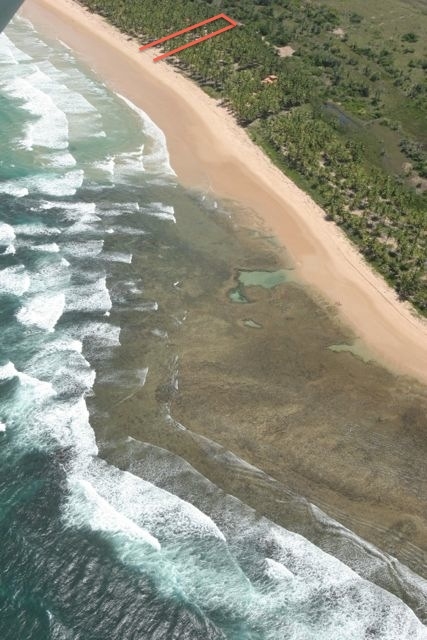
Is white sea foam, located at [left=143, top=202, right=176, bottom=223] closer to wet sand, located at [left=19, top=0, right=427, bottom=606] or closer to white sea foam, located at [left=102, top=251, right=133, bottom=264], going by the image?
wet sand, located at [left=19, top=0, right=427, bottom=606]

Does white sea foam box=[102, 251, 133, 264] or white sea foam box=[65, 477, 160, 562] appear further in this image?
white sea foam box=[102, 251, 133, 264]

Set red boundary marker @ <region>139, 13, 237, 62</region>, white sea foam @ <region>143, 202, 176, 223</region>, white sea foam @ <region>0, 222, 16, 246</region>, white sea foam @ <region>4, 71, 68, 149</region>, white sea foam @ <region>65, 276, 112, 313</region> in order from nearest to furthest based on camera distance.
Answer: white sea foam @ <region>65, 276, 112, 313</region> < white sea foam @ <region>0, 222, 16, 246</region> < white sea foam @ <region>143, 202, 176, 223</region> < white sea foam @ <region>4, 71, 68, 149</region> < red boundary marker @ <region>139, 13, 237, 62</region>

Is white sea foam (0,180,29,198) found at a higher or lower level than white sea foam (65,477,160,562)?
higher

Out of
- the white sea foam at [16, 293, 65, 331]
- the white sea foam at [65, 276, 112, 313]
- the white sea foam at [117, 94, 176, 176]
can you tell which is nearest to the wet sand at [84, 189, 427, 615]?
the white sea foam at [65, 276, 112, 313]

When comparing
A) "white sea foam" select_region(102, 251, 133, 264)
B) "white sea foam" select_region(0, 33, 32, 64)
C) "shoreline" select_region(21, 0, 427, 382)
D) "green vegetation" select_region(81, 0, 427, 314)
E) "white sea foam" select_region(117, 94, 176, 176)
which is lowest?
"white sea foam" select_region(102, 251, 133, 264)

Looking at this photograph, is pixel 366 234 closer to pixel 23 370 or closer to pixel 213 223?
pixel 213 223

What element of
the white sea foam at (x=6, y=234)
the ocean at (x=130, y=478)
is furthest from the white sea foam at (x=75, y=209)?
the white sea foam at (x=6, y=234)

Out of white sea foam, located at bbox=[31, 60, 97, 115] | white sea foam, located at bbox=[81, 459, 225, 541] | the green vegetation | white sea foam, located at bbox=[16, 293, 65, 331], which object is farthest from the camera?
white sea foam, located at bbox=[31, 60, 97, 115]
